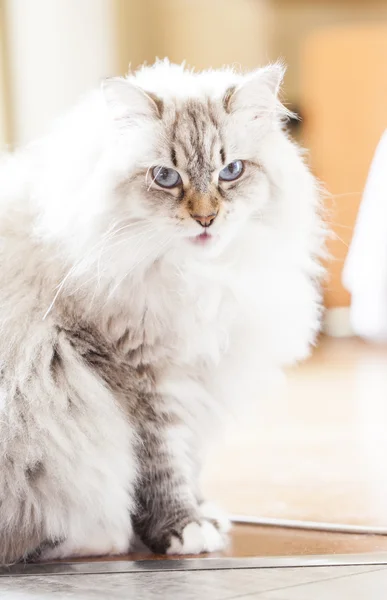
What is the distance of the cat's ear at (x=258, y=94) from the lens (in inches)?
63.1

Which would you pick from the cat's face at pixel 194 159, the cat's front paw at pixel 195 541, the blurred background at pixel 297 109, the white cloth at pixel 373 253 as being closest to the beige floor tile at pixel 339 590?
the cat's front paw at pixel 195 541

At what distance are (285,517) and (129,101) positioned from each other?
903mm

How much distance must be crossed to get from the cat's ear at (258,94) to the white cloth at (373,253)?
2.88 meters

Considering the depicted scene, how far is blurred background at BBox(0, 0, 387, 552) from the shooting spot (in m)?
2.15

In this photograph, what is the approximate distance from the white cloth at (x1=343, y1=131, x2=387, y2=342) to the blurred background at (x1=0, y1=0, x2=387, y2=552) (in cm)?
8

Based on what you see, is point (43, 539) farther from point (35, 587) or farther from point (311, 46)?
point (311, 46)

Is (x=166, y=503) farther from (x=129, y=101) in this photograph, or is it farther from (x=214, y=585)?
(x=129, y=101)

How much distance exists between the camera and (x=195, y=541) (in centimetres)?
161

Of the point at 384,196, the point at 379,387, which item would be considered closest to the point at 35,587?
the point at 379,387

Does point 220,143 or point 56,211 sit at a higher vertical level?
point 220,143

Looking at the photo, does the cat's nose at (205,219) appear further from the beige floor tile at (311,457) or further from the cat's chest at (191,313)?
the beige floor tile at (311,457)

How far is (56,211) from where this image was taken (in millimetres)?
1596

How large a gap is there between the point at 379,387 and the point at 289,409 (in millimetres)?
541

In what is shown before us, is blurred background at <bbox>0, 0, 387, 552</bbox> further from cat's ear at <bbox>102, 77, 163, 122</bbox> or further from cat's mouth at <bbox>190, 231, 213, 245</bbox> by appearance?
cat's ear at <bbox>102, 77, 163, 122</bbox>
